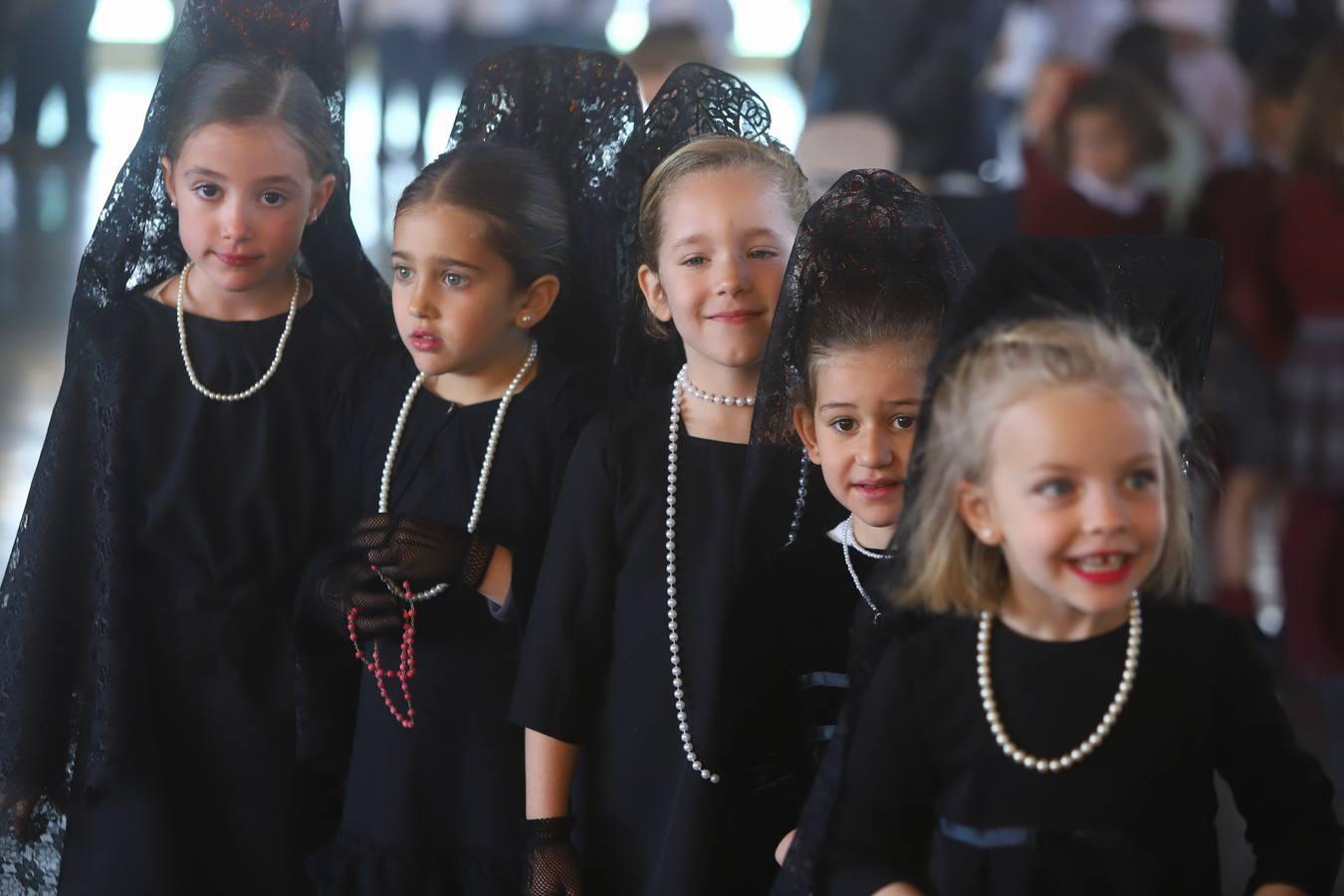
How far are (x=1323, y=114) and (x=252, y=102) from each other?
3011 mm

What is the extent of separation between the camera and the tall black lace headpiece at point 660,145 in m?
2.29

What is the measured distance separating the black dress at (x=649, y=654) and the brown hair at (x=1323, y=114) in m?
2.82

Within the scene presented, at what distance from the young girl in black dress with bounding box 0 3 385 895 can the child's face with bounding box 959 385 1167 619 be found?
3.62 ft

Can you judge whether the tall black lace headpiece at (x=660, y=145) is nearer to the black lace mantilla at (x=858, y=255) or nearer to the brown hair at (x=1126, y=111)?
the black lace mantilla at (x=858, y=255)

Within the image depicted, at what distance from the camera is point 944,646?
1739 millimetres

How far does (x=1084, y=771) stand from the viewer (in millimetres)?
1679

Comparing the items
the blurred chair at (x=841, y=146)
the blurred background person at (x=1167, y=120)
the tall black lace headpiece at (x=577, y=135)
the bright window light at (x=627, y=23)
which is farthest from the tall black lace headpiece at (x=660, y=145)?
the bright window light at (x=627, y=23)

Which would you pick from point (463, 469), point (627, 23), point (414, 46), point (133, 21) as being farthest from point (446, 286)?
point (133, 21)

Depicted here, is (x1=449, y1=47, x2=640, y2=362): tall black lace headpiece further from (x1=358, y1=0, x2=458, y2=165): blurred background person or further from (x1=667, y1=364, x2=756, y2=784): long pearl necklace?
(x1=358, y1=0, x2=458, y2=165): blurred background person

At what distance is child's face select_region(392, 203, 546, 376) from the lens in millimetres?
2211

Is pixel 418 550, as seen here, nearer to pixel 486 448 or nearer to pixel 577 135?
pixel 486 448

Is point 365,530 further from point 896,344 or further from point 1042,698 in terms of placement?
point 1042,698

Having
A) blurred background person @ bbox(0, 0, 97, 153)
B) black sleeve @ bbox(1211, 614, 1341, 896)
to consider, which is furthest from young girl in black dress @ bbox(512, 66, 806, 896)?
blurred background person @ bbox(0, 0, 97, 153)

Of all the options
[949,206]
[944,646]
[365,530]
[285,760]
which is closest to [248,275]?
[365,530]
